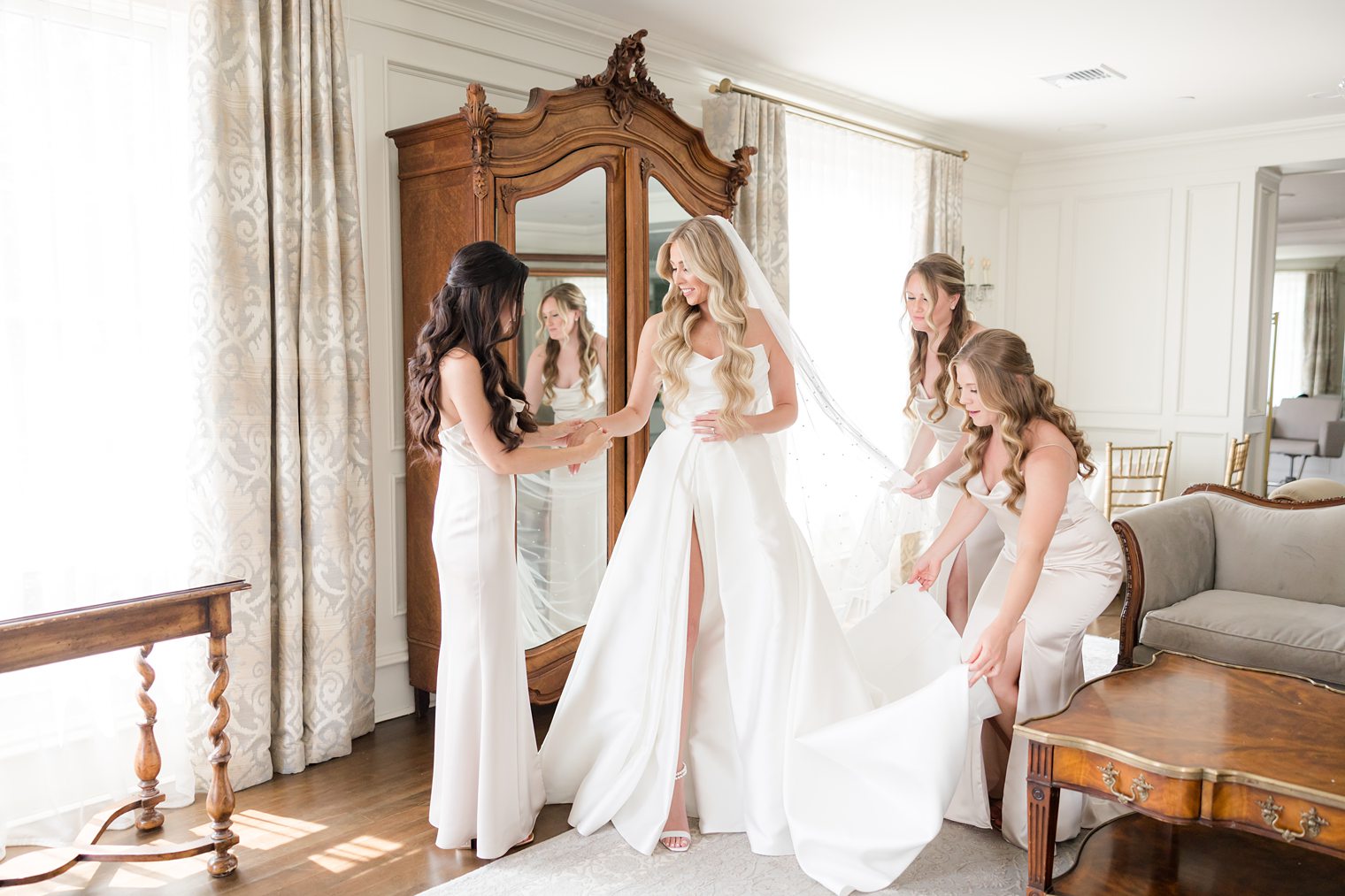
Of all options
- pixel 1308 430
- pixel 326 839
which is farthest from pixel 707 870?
pixel 1308 430

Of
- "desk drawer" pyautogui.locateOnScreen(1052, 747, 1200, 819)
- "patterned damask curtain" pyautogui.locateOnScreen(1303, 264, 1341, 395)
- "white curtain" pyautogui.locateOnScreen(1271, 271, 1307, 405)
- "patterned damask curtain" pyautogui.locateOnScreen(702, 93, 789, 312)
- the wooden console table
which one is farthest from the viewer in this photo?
"white curtain" pyautogui.locateOnScreen(1271, 271, 1307, 405)

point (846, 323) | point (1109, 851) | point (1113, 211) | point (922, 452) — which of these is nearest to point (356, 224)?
point (922, 452)

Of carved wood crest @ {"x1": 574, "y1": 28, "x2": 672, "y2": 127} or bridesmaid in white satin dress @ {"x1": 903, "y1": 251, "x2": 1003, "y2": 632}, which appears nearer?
bridesmaid in white satin dress @ {"x1": 903, "y1": 251, "x2": 1003, "y2": 632}

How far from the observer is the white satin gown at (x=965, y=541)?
3.48 meters

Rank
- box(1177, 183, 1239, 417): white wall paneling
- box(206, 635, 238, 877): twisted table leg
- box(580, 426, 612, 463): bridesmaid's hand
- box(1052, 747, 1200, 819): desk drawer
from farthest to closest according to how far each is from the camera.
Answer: box(1177, 183, 1239, 417): white wall paneling → box(580, 426, 612, 463): bridesmaid's hand → box(206, 635, 238, 877): twisted table leg → box(1052, 747, 1200, 819): desk drawer

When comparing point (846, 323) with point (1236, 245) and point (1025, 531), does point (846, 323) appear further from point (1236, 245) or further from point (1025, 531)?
point (1025, 531)

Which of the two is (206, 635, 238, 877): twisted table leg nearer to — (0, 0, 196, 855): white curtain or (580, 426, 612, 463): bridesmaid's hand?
(0, 0, 196, 855): white curtain

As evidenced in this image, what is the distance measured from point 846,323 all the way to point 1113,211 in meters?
2.84

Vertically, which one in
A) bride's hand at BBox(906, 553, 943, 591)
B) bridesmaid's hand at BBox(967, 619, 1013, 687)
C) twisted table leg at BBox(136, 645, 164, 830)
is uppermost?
bride's hand at BBox(906, 553, 943, 591)

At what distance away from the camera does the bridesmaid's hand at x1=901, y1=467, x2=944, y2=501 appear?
3.46 meters

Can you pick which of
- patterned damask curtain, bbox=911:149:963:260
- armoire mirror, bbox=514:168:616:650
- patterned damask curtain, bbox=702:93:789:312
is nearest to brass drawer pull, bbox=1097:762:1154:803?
armoire mirror, bbox=514:168:616:650

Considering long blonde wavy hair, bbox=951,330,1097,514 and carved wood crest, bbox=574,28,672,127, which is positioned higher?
carved wood crest, bbox=574,28,672,127

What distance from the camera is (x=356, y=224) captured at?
3518 millimetres

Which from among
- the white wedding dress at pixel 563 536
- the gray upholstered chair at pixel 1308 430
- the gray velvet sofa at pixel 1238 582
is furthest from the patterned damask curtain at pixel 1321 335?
the white wedding dress at pixel 563 536
